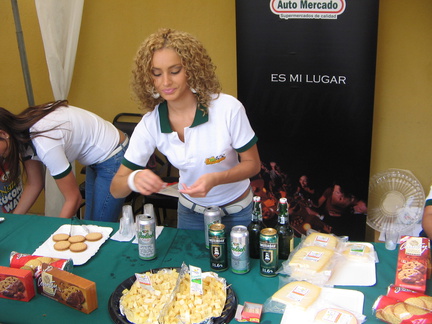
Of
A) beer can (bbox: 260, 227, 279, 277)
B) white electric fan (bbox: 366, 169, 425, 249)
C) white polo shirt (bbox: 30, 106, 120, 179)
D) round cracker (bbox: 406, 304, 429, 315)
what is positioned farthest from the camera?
white electric fan (bbox: 366, 169, 425, 249)

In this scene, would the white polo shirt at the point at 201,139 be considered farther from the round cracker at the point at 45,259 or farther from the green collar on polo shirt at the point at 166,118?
the round cracker at the point at 45,259

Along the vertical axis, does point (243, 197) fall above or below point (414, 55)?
below

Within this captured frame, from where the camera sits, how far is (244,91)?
10.2 feet

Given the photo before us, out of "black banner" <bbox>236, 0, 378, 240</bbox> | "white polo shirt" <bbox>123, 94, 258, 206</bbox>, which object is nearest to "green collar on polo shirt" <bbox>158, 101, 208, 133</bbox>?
"white polo shirt" <bbox>123, 94, 258, 206</bbox>

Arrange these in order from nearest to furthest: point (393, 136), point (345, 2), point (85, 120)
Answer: point (85, 120), point (345, 2), point (393, 136)

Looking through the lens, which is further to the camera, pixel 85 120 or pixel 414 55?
pixel 414 55

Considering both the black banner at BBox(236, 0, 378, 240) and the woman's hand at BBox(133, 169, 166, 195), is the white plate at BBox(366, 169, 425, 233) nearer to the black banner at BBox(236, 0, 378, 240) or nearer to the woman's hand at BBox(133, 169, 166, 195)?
the black banner at BBox(236, 0, 378, 240)

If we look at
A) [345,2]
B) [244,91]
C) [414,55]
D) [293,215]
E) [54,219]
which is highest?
[345,2]

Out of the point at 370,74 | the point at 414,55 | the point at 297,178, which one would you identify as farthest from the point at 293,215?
the point at 414,55

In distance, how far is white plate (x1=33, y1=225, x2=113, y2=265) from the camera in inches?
74.0

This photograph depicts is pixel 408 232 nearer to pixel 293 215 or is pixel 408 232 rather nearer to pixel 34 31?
pixel 293 215

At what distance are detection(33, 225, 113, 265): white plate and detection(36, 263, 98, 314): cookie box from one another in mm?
208

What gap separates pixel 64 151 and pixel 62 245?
20.6 inches

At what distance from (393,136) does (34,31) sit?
3007 mm
